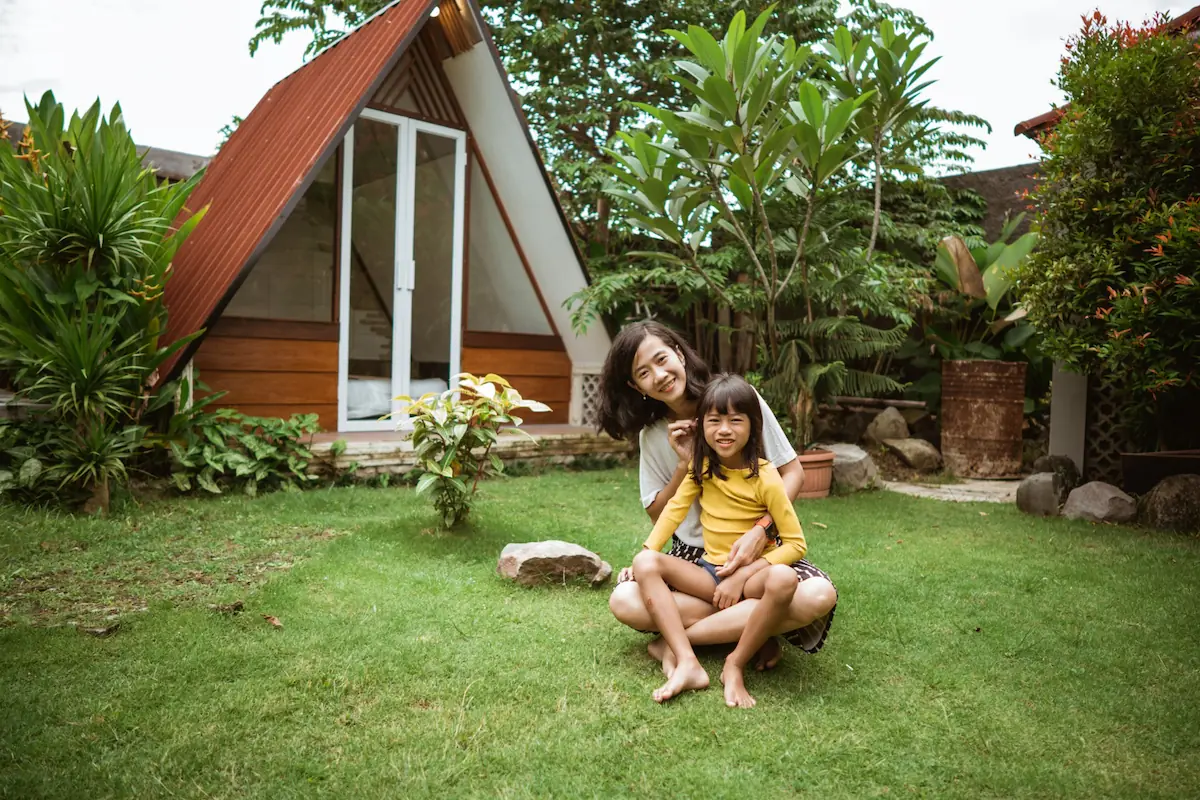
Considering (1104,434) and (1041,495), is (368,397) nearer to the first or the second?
(1041,495)

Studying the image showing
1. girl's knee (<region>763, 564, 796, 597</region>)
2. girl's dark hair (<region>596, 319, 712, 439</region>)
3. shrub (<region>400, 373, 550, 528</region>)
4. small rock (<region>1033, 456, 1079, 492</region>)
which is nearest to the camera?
girl's knee (<region>763, 564, 796, 597</region>)

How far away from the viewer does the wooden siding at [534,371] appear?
6.95 meters

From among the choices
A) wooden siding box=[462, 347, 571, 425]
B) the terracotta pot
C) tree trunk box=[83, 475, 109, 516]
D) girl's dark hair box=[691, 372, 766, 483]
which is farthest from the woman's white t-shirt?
wooden siding box=[462, 347, 571, 425]

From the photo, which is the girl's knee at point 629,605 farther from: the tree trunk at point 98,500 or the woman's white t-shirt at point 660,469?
the tree trunk at point 98,500

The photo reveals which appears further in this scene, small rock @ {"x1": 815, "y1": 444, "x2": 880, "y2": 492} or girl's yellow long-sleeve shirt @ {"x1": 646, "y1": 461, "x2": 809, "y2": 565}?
small rock @ {"x1": 815, "y1": 444, "x2": 880, "y2": 492}

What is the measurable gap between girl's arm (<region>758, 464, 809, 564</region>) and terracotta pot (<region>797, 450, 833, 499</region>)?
2.94 meters

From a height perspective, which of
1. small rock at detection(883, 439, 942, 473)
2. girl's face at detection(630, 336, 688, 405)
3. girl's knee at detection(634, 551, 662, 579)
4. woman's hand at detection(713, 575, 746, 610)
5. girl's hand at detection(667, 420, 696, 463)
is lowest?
small rock at detection(883, 439, 942, 473)

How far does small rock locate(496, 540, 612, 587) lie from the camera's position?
3.37m

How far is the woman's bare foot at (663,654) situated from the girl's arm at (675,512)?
0.33 meters

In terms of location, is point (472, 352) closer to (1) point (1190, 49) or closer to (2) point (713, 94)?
(2) point (713, 94)

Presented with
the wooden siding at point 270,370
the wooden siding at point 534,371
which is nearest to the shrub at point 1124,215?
the wooden siding at point 534,371

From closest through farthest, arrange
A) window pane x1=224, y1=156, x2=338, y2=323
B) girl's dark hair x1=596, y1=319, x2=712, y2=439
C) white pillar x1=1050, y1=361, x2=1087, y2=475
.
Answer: girl's dark hair x1=596, y1=319, x2=712, y2=439, white pillar x1=1050, y1=361, x2=1087, y2=475, window pane x1=224, y1=156, x2=338, y2=323

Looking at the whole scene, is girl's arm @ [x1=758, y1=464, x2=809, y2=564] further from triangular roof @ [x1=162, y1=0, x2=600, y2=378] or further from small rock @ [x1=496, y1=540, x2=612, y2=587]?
triangular roof @ [x1=162, y1=0, x2=600, y2=378]

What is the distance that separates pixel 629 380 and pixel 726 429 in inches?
19.0
